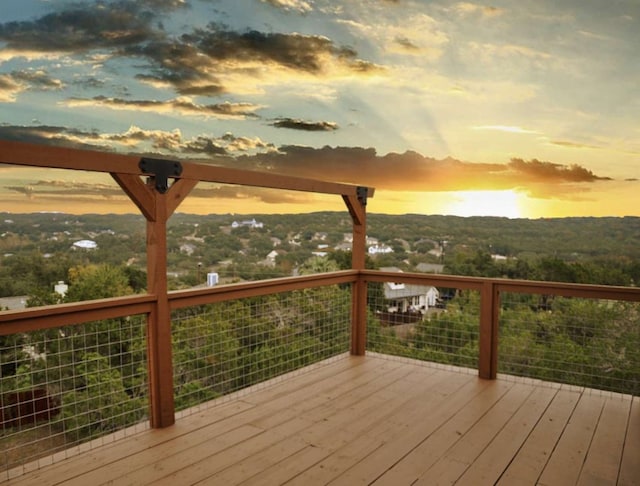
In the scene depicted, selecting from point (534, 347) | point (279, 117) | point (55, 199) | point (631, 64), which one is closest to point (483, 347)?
point (534, 347)

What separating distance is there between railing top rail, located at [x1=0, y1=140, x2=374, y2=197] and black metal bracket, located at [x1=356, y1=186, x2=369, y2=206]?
0.95 m

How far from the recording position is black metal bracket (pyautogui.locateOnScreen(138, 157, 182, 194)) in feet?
8.73

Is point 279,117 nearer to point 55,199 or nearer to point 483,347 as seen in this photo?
point 55,199

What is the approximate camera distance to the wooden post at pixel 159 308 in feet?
9.07

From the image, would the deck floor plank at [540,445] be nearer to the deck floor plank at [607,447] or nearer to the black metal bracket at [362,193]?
the deck floor plank at [607,447]

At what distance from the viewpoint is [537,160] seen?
8391mm

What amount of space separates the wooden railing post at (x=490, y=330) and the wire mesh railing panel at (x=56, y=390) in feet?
9.24

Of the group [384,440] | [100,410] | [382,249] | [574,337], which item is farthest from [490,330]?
[382,249]

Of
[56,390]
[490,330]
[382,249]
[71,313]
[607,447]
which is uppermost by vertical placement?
[71,313]

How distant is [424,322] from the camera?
446 cm

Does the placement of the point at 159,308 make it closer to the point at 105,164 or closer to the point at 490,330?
the point at 105,164

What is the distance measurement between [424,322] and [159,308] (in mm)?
2671

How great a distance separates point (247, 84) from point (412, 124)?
2879mm

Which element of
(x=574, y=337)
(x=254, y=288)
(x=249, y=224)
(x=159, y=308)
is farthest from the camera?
(x=249, y=224)
